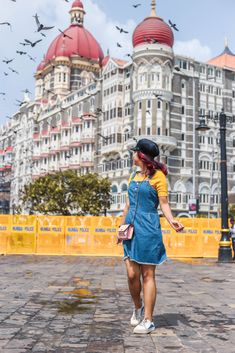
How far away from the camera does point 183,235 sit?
19.9 metres

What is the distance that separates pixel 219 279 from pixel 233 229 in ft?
25.0

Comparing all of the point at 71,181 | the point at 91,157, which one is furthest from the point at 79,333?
the point at 91,157

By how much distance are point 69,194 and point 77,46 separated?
3728 cm

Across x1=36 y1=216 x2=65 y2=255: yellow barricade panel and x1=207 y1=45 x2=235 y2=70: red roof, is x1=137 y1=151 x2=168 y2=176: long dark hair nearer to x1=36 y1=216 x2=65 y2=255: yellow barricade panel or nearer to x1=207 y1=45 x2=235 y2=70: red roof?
x1=36 y1=216 x2=65 y2=255: yellow barricade panel

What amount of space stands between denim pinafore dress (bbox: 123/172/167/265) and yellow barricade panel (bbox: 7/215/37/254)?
15.2m

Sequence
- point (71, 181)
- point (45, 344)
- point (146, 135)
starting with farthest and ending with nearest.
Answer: point (146, 135)
point (71, 181)
point (45, 344)

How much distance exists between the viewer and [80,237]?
19.5 meters

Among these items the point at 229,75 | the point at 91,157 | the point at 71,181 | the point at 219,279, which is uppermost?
the point at 229,75

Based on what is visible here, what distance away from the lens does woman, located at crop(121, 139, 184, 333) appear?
4.55m

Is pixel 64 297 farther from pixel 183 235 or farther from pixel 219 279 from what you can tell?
pixel 183 235

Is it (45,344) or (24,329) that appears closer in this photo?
(45,344)

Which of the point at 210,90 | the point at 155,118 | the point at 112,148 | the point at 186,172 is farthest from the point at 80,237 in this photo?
the point at 210,90

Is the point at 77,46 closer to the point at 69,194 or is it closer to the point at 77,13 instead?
the point at 77,13

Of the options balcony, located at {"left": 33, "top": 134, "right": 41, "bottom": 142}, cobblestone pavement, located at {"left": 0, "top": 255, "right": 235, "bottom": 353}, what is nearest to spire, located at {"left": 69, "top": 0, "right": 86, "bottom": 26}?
balcony, located at {"left": 33, "top": 134, "right": 41, "bottom": 142}
